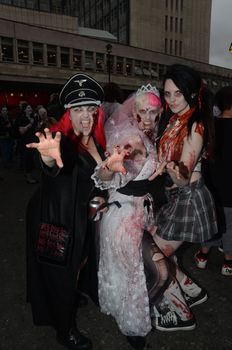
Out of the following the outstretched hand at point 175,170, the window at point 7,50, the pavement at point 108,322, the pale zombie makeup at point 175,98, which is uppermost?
the window at point 7,50

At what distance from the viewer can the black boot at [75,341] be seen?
2283mm

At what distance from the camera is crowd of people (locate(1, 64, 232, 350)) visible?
2.08m

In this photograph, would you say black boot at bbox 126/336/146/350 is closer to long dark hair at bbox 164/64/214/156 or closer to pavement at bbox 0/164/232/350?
pavement at bbox 0/164/232/350

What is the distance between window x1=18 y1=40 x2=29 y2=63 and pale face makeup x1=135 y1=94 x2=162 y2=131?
31.4m

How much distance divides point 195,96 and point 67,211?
4.43 ft

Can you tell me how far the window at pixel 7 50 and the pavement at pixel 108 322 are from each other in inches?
1165

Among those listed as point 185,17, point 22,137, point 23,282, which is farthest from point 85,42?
point 185,17

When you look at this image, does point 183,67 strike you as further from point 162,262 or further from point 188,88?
point 162,262

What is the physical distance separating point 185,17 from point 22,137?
66.8 m

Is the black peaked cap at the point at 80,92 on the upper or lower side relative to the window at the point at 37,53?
lower

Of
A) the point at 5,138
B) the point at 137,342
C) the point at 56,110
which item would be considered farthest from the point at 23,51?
the point at 137,342

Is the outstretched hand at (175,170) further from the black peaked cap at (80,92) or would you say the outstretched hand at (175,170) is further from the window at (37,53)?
the window at (37,53)

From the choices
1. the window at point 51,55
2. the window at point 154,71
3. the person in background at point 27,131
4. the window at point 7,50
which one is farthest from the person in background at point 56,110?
the window at point 154,71

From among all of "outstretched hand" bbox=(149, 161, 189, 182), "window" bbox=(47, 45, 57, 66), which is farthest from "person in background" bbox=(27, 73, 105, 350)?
"window" bbox=(47, 45, 57, 66)
